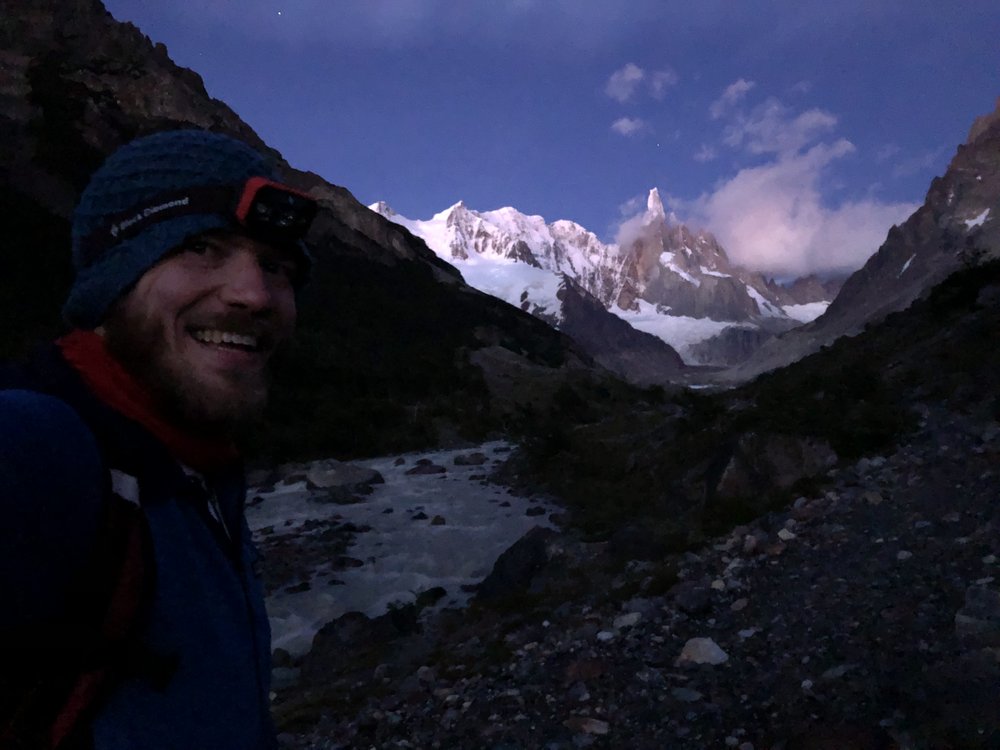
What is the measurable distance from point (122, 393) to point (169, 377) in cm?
18

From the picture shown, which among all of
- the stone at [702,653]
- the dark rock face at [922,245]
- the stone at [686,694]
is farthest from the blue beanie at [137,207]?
the dark rock face at [922,245]

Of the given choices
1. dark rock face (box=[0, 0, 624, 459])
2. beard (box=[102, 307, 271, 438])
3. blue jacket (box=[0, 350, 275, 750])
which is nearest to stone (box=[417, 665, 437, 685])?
blue jacket (box=[0, 350, 275, 750])

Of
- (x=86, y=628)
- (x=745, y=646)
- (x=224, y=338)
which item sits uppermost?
(x=224, y=338)

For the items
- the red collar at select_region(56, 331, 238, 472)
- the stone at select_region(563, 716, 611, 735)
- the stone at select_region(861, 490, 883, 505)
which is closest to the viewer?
the red collar at select_region(56, 331, 238, 472)

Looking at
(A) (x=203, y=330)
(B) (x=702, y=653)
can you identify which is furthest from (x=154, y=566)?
(B) (x=702, y=653)

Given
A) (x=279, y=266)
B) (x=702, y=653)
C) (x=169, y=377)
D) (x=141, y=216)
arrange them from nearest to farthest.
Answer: (x=169, y=377) → (x=141, y=216) → (x=279, y=266) → (x=702, y=653)

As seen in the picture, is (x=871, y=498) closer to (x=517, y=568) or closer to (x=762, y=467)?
(x=762, y=467)

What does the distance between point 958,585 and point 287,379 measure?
31879 millimetres

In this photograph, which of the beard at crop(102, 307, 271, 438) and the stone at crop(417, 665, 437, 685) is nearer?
the beard at crop(102, 307, 271, 438)

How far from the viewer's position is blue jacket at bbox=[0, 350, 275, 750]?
40.7 inches

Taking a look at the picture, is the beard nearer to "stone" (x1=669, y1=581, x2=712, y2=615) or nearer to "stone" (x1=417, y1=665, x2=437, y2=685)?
"stone" (x1=417, y1=665, x2=437, y2=685)

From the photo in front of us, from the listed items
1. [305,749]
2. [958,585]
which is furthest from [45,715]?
[958,585]

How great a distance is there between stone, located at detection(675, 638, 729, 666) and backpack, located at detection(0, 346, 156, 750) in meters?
4.35

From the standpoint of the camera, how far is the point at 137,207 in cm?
168
